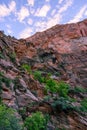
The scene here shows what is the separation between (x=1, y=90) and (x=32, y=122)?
6.50m

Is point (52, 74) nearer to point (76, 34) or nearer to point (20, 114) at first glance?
point (76, 34)

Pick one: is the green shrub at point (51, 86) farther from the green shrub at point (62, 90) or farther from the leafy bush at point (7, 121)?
the leafy bush at point (7, 121)

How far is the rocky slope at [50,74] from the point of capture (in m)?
39.3

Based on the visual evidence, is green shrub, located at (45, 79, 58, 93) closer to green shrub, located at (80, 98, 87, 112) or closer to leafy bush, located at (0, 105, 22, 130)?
green shrub, located at (80, 98, 87, 112)

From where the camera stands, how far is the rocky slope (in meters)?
39.3

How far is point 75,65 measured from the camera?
78625 millimetres

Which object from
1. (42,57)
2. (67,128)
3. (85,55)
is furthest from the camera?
(85,55)

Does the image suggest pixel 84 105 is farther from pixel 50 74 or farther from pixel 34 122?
pixel 34 122

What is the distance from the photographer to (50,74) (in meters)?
66.4

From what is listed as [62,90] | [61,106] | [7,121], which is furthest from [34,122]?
[62,90]

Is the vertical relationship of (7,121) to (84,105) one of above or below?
above

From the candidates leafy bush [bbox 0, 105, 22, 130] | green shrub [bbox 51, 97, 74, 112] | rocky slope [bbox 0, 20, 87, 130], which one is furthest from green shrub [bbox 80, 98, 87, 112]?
leafy bush [bbox 0, 105, 22, 130]

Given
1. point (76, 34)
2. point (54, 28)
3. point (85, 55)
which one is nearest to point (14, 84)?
→ point (85, 55)

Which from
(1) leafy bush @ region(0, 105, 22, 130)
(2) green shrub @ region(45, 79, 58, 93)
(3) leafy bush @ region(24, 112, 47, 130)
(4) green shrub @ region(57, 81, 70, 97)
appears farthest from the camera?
(2) green shrub @ region(45, 79, 58, 93)
